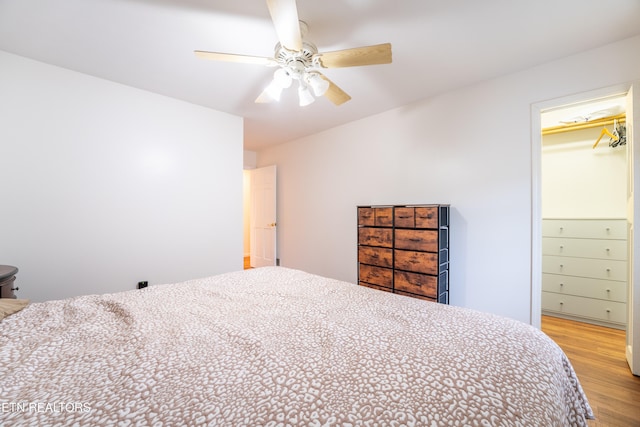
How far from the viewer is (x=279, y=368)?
2.31 feet

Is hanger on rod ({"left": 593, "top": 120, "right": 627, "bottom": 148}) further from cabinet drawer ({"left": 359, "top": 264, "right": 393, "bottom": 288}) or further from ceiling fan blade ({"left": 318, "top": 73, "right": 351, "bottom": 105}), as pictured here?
ceiling fan blade ({"left": 318, "top": 73, "right": 351, "bottom": 105})

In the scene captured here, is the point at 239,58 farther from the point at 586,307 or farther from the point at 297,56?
the point at 586,307

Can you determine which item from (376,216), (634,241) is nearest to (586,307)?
(634,241)

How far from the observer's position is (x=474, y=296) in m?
2.47

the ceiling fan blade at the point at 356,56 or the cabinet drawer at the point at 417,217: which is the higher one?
the ceiling fan blade at the point at 356,56

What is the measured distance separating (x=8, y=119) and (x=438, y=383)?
3.38 meters

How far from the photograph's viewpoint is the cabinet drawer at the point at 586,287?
257 centimetres

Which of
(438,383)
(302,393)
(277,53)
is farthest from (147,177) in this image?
(438,383)

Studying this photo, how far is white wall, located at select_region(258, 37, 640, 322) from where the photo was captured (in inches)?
83.7

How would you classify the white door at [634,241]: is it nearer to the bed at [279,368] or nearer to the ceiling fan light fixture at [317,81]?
the bed at [279,368]

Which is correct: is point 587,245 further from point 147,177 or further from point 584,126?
point 147,177

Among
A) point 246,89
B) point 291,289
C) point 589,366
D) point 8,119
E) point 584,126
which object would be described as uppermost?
point 246,89

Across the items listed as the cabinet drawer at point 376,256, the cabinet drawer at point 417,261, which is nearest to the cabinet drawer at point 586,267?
the cabinet drawer at point 417,261

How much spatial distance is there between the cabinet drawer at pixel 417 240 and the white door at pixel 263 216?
257cm
